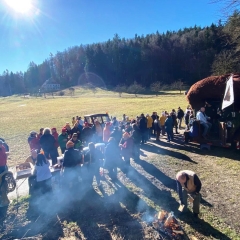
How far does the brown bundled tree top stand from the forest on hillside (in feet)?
211

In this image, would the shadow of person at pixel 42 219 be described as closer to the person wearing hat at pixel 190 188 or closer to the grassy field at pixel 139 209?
the grassy field at pixel 139 209

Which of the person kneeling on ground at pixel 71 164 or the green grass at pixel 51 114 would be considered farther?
the green grass at pixel 51 114

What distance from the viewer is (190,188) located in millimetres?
5988

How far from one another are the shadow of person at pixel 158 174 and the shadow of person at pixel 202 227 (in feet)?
5.42

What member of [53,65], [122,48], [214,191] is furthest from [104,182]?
[53,65]

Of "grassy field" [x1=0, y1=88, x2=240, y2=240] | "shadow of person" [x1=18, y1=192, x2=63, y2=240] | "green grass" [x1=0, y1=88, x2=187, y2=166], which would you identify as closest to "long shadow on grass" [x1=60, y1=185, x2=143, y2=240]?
"grassy field" [x1=0, y1=88, x2=240, y2=240]

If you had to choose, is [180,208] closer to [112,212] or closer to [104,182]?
[112,212]

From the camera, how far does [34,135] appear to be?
33.5 feet

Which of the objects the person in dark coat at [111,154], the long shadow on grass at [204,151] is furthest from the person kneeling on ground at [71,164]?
the long shadow on grass at [204,151]

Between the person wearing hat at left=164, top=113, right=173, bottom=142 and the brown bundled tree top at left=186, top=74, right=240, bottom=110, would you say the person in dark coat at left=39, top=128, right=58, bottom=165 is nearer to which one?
the person wearing hat at left=164, top=113, right=173, bottom=142

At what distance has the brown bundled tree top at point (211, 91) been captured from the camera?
11719 mm

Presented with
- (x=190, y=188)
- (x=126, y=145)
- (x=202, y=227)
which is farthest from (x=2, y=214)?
(x=202, y=227)

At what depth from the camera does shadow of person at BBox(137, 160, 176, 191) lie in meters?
8.04

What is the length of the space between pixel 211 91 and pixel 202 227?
29.4 ft
